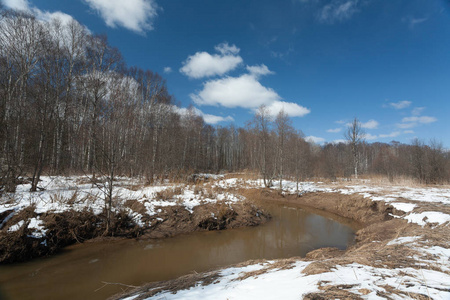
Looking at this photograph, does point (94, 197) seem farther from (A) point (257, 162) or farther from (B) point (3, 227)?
(A) point (257, 162)

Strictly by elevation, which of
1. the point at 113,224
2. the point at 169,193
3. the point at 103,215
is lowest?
the point at 113,224

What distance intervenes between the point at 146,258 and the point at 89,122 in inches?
223

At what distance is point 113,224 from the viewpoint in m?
7.27

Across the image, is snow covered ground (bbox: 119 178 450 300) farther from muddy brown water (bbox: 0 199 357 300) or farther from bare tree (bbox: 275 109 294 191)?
bare tree (bbox: 275 109 294 191)

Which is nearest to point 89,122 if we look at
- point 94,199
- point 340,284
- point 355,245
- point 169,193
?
point 94,199

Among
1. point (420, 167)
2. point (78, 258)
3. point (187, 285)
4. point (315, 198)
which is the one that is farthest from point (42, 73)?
point (420, 167)

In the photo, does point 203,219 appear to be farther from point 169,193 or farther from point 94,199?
point 94,199

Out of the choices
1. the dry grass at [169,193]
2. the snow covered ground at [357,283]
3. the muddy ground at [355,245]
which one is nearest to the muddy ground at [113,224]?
the dry grass at [169,193]

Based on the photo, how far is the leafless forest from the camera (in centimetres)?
711

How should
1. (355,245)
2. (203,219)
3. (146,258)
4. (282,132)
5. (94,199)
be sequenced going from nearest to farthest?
1. (146,258)
2. (355,245)
3. (94,199)
4. (203,219)
5. (282,132)

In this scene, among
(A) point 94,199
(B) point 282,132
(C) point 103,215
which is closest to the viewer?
(C) point 103,215

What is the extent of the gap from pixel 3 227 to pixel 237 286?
7.49m

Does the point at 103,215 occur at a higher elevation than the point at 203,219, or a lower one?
higher

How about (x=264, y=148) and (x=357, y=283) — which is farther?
(x=264, y=148)
